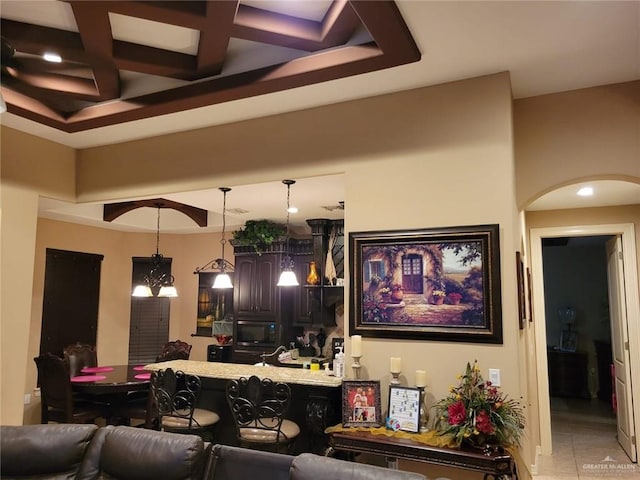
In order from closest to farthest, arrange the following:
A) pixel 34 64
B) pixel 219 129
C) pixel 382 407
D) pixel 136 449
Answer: pixel 136 449 < pixel 382 407 < pixel 34 64 < pixel 219 129

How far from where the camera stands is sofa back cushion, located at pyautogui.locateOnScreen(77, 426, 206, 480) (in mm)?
2441

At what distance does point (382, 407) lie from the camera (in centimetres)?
318

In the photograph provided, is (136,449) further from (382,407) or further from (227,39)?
(227,39)

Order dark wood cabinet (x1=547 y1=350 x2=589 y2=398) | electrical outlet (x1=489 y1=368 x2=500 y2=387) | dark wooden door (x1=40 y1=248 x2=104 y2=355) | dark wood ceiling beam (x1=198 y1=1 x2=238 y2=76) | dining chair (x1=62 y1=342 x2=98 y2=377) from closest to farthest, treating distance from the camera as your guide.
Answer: dark wood ceiling beam (x1=198 y1=1 x2=238 y2=76), electrical outlet (x1=489 y1=368 x2=500 y2=387), dining chair (x1=62 y1=342 x2=98 y2=377), dark wooden door (x1=40 y1=248 x2=104 y2=355), dark wood cabinet (x1=547 y1=350 x2=589 y2=398)

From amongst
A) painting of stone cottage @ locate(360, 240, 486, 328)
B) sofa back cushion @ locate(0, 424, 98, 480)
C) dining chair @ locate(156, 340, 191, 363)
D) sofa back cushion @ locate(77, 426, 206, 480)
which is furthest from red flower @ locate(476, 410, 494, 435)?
dining chair @ locate(156, 340, 191, 363)

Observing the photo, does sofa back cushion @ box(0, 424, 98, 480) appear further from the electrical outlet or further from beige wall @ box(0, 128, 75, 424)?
the electrical outlet

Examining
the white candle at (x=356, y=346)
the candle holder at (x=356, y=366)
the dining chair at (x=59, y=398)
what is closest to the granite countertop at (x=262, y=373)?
the candle holder at (x=356, y=366)

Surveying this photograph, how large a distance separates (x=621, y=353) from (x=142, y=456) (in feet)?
16.7

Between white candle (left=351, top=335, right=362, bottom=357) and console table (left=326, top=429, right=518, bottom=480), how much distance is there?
51cm

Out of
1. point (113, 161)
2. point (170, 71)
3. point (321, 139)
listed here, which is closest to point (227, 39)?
point (170, 71)

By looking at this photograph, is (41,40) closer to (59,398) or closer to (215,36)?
(215,36)

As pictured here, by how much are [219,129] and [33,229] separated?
6.75ft

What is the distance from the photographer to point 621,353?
512 centimetres

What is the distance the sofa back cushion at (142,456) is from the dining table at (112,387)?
2213 millimetres
